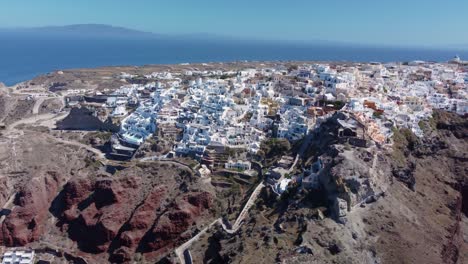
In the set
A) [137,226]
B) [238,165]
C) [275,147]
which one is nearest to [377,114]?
[275,147]

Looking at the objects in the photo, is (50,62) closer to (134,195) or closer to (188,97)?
(188,97)

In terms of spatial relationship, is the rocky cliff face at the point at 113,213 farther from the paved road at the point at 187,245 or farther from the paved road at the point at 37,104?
the paved road at the point at 37,104

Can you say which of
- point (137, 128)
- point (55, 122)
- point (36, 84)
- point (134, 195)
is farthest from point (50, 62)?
point (134, 195)

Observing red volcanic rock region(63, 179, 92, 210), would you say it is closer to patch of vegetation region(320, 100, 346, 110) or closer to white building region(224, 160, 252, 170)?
white building region(224, 160, 252, 170)

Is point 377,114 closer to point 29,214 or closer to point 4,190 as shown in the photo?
point 29,214

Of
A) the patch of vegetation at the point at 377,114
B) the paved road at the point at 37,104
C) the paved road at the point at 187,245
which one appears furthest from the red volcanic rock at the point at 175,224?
the paved road at the point at 37,104

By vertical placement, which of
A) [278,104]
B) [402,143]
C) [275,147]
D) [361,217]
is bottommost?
[361,217]

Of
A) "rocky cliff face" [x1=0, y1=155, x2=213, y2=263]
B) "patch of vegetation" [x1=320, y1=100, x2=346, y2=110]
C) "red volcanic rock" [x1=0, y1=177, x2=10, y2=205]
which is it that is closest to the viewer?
"rocky cliff face" [x1=0, y1=155, x2=213, y2=263]

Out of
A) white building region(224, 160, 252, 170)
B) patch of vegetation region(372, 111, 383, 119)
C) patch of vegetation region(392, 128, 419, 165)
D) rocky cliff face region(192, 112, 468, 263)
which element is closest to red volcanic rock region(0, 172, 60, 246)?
rocky cliff face region(192, 112, 468, 263)

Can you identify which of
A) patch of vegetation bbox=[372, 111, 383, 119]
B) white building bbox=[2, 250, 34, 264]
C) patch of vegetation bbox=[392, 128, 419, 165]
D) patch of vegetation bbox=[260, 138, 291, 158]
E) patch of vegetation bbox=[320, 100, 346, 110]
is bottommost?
white building bbox=[2, 250, 34, 264]
